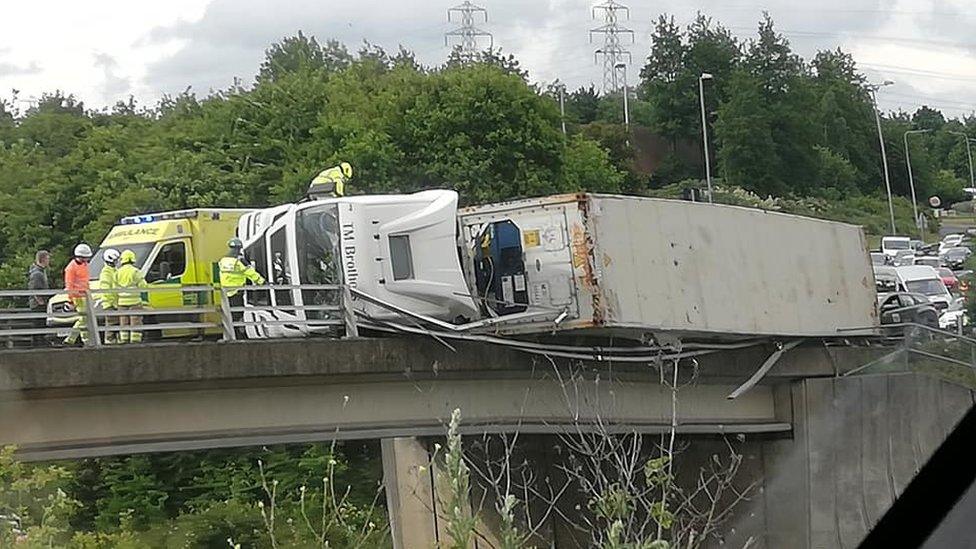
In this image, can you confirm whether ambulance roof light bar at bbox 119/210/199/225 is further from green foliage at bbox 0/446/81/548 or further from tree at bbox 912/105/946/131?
tree at bbox 912/105/946/131

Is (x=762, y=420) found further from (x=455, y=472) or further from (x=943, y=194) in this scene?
(x=455, y=472)

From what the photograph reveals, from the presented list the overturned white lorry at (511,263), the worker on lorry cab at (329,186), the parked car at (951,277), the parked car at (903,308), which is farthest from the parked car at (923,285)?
the worker on lorry cab at (329,186)

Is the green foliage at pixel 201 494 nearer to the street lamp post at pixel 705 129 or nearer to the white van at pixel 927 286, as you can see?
the street lamp post at pixel 705 129

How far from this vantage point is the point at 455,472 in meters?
3.41

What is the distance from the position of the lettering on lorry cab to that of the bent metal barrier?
257 mm

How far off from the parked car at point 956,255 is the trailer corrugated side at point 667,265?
684 cm

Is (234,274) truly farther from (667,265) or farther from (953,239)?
(953,239)

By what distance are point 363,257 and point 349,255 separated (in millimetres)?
164

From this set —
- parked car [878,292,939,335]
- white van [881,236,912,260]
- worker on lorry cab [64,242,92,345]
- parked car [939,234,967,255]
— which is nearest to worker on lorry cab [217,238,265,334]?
worker on lorry cab [64,242,92,345]

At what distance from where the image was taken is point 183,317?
640 inches

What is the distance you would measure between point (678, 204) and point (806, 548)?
4653 millimetres

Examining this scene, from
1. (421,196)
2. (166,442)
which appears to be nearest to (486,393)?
(421,196)

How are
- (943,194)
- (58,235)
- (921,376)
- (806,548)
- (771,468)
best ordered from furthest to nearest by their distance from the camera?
(58,235) → (771,468) → (806,548) → (921,376) → (943,194)

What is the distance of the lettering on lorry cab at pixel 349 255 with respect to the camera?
51.1ft
